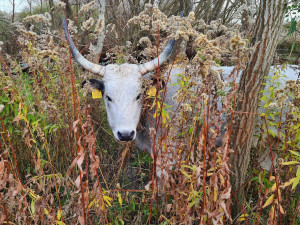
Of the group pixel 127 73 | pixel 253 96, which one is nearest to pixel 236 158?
pixel 253 96

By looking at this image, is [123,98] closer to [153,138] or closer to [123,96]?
[123,96]

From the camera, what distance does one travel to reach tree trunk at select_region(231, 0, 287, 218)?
1819mm

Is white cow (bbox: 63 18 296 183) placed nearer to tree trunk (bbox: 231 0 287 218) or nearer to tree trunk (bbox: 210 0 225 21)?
tree trunk (bbox: 231 0 287 218)

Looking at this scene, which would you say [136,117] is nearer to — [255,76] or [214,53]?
[255,76]

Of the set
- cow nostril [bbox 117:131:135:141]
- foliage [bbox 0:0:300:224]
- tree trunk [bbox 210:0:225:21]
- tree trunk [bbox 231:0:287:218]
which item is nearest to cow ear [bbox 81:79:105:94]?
foliage [bbox 0:0:300:224]

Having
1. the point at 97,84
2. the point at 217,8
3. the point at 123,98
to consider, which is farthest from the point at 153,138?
the point at 217,8

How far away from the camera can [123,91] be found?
Answer: 8.66ft

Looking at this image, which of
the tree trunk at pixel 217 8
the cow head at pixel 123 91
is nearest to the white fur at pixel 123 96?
the cow head at pixel 123 91

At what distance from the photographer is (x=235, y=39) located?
1143 millimetres

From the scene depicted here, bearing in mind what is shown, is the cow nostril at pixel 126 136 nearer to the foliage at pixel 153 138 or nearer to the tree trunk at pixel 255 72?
the foliage at pixel 153 138

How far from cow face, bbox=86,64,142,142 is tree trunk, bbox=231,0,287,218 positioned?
981 millimetres

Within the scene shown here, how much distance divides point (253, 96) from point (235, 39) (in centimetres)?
95

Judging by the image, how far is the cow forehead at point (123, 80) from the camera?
2648 millimetres

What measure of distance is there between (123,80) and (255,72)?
136cm
